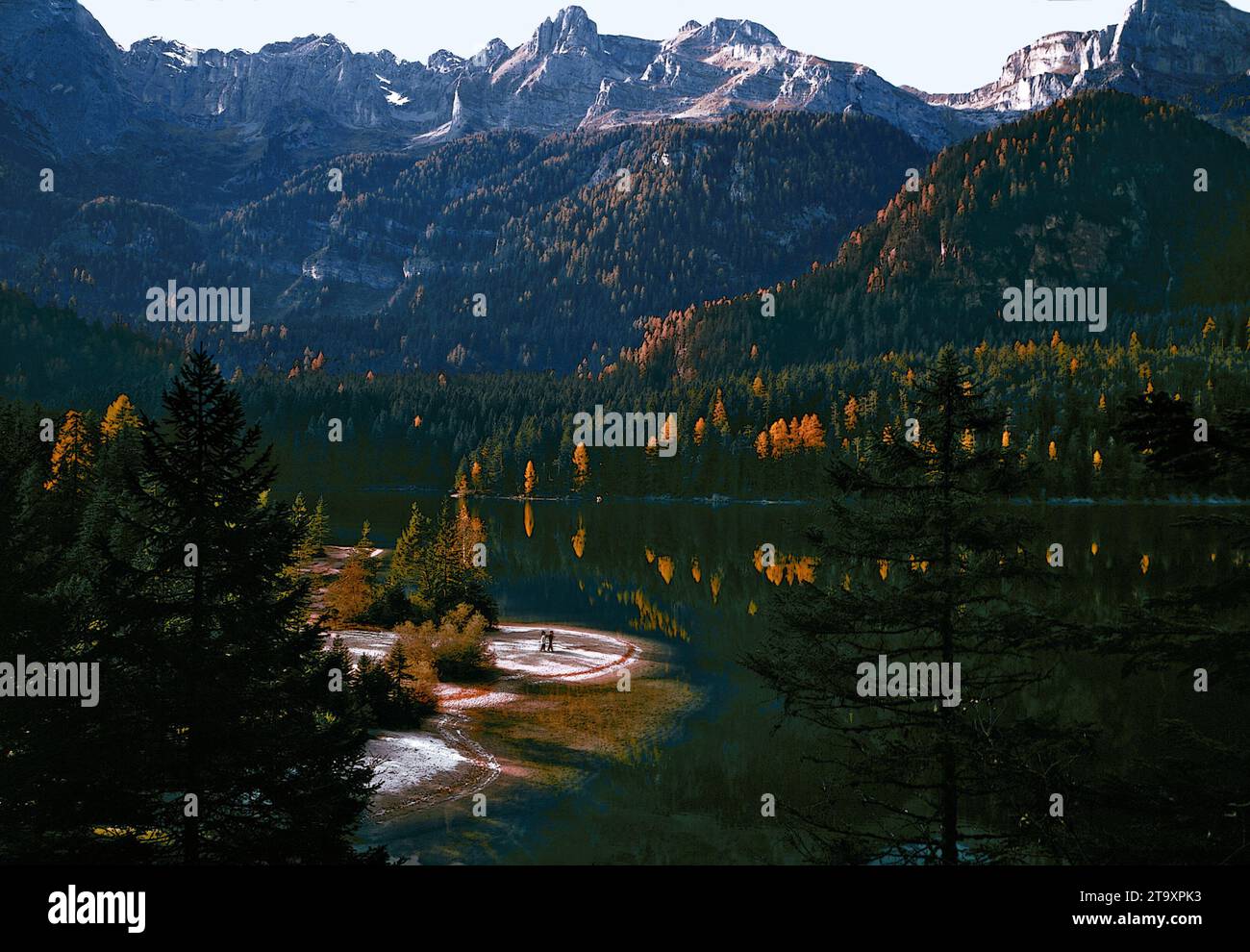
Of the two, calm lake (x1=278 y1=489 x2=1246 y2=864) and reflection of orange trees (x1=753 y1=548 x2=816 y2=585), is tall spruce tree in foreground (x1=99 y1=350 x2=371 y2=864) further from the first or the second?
reflection of orange trees (x1=753 y1=548 x2=816 y2=585)

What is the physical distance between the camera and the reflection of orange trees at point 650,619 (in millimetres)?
61469

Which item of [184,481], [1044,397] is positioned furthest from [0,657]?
[1044,397]

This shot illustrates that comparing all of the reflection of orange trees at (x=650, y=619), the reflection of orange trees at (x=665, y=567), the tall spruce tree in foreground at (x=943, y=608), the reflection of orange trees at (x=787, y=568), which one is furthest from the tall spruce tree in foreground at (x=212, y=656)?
the reflection of orange trees at (x=665, y=567)

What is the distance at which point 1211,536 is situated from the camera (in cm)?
10562

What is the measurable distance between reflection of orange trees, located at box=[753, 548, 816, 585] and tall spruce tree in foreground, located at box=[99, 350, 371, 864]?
60868mm

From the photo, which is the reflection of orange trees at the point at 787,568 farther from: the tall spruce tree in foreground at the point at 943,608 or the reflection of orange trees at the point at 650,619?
the tall spruce tree in foreground at the point at 943,608

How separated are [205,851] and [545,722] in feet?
80.0

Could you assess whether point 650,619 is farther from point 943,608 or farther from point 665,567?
point 943,608

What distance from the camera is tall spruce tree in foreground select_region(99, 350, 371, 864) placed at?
1466cm

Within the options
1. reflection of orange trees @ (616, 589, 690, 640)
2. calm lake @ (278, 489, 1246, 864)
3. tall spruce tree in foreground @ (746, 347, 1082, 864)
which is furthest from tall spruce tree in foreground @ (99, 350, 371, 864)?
reflection of orange trees @ (616, 589, 690, 640)

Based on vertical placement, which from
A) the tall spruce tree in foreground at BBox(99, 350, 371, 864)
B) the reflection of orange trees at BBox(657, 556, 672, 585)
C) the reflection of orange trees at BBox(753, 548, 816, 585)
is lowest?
the reflection of orange trees at BBox(657, 556, 672, 585)

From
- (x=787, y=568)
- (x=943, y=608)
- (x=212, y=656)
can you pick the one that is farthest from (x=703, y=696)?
(x=787, y=568)

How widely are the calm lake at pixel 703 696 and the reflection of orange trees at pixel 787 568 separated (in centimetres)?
60
